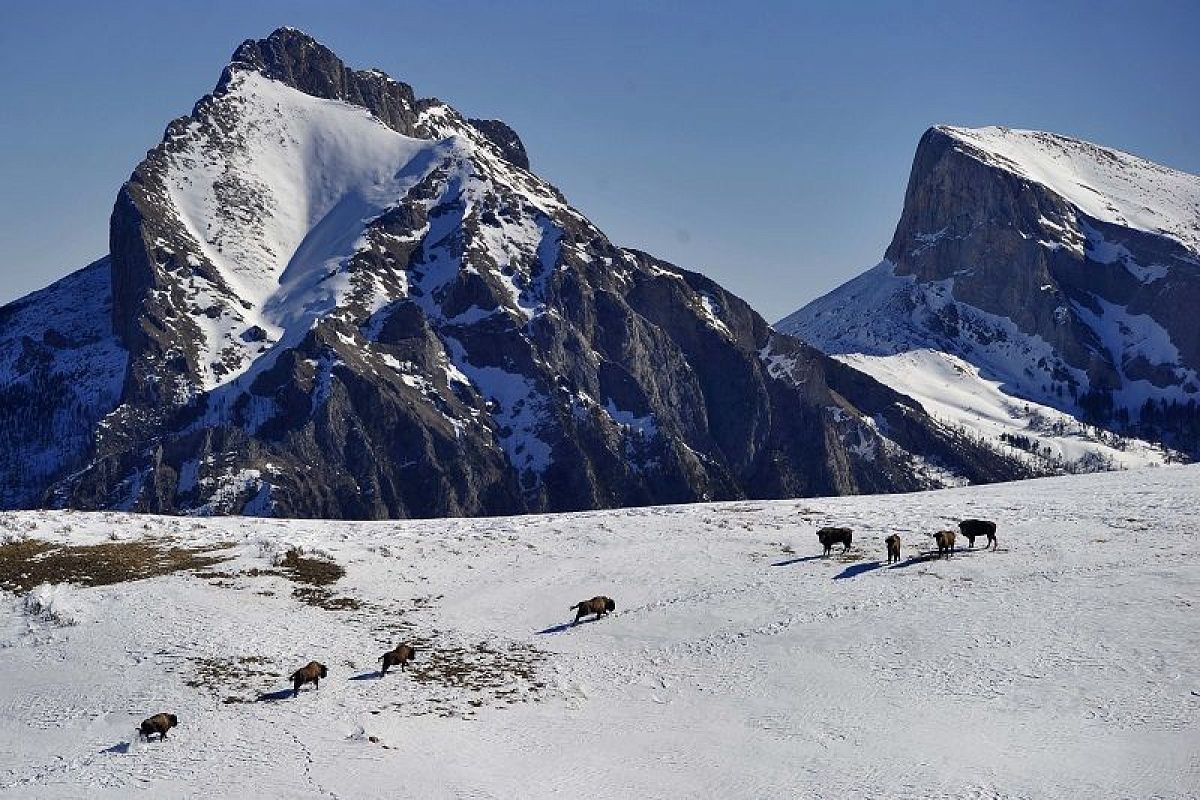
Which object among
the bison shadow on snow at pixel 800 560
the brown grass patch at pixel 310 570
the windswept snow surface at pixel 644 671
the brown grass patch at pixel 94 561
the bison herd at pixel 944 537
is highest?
the brown grass patch at pixel 94 561

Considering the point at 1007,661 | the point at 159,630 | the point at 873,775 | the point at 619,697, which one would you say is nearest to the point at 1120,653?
the point at 1007,661

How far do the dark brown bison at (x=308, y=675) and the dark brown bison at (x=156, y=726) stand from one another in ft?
12.7

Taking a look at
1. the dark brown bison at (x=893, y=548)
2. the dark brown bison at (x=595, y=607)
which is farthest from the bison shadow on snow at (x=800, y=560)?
the dark brown bison at (x=595, y=607)

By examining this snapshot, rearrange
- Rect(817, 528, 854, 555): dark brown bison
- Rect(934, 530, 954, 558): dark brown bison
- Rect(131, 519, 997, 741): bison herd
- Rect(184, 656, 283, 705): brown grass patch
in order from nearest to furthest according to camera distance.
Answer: Rect(131, 519, 997, 741): bison herd, Rect(184, 656, 283, 705): brown grass patch, Rect(934, 530, 954, 558): dark brown bison, Rect(817, 528, 854, 555): dark brown bison

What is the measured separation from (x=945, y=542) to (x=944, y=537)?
7.9 inches

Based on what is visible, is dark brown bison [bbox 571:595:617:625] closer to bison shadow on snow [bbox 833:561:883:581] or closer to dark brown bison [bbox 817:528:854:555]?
bison shadow on snow [bbox 833:561:883:581]

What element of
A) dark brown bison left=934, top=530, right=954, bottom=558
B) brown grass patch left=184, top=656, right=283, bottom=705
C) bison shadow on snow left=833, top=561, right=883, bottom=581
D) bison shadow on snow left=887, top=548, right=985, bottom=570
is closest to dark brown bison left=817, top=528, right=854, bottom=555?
bison shadow on snow left=833, top=561, right=883, bottom=581

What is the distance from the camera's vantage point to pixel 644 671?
39.6 m

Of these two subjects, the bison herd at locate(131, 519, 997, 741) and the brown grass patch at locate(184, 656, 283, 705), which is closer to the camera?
the bison herd at locate(131, 519, 997, 741)

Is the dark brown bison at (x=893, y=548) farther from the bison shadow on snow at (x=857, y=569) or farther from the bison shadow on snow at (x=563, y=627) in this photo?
the bison shadow on snow at (x=563, y=627)

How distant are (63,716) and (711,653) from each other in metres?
19.2

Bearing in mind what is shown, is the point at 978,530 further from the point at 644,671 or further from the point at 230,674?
the point at 230,674

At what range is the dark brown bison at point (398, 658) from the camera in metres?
38.8

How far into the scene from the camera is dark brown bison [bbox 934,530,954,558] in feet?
166
